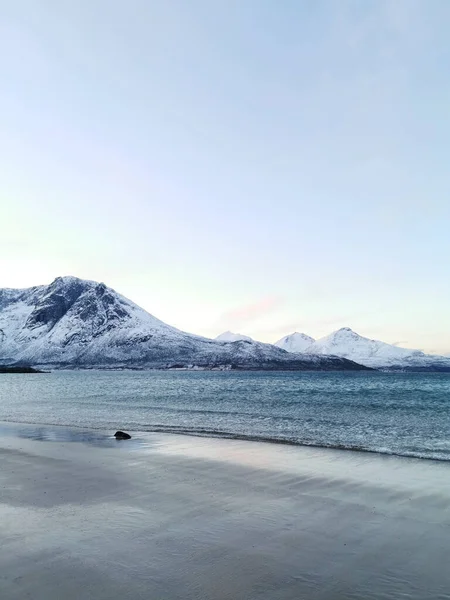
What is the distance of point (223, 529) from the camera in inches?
464

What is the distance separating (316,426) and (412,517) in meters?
23.4

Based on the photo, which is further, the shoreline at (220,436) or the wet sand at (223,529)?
the shoreline at (220,436)

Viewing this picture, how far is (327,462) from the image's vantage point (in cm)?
2134

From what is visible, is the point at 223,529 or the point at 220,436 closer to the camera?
the point at 223,529

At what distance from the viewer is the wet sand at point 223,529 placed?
8578 mm

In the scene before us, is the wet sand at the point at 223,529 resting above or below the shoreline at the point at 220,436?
above

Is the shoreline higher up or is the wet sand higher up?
the wet sand

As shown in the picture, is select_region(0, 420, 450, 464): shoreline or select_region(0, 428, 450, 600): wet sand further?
select_region(0, 420, 450, 464): shoreline

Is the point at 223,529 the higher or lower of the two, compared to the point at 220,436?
higher

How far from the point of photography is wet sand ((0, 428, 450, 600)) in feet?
28.1

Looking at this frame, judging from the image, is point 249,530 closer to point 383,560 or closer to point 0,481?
point 383,560

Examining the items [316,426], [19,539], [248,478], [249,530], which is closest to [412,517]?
[249,530]

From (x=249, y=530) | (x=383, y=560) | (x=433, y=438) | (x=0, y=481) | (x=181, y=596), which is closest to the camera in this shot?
(x=181, y=596)

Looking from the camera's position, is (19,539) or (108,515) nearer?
(19,539)
